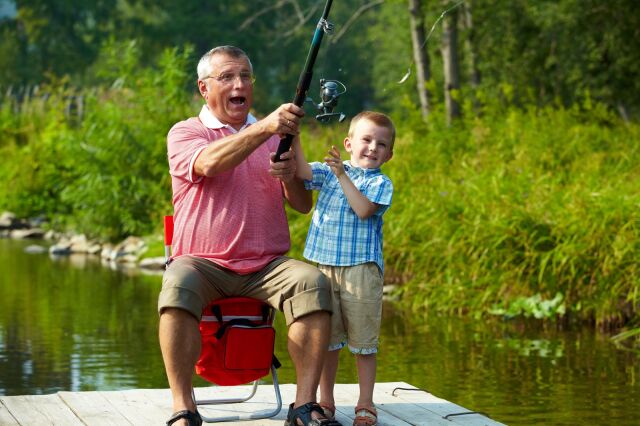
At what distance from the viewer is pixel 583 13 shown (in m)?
16.3

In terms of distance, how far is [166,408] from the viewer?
195 inches

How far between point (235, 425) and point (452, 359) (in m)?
2.91

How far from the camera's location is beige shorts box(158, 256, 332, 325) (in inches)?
177

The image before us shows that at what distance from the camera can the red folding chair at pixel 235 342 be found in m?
4.69

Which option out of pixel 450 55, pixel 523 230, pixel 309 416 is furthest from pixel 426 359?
pixel 450 55

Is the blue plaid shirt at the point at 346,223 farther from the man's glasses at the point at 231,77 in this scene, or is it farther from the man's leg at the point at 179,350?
the man's leg at the point at 179,350

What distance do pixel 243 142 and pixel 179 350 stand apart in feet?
2.36

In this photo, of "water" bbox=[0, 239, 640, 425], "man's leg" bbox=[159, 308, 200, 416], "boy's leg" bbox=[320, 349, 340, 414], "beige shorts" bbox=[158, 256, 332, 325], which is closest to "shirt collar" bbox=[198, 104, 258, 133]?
"beige shorts" bbox=[158, 256, 332, 325]

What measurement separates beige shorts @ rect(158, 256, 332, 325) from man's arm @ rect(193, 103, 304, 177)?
336 millimetres

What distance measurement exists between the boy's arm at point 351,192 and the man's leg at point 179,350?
26.3 inches

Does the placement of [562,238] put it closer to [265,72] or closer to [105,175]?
[105,175]

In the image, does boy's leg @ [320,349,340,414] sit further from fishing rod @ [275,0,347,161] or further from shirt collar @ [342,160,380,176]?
fishing rod @ [275,0,347,161]

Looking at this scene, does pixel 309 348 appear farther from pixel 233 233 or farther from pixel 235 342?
pixel 233 233

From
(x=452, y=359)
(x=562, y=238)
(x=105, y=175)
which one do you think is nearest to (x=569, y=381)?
(x=452, y=359)
